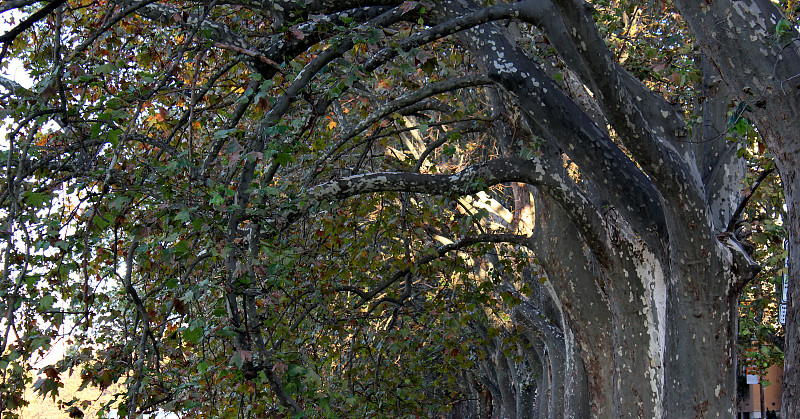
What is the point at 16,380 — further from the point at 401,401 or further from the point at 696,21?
the point at 401,401

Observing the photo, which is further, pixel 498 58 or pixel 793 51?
pixel 498 58

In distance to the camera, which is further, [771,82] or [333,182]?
[333,182]

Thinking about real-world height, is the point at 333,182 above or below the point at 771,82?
above

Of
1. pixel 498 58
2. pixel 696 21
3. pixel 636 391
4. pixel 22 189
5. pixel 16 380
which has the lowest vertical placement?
pixel 16 380

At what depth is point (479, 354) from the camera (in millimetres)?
12938

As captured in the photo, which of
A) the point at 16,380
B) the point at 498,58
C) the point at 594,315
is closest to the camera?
the point at 16,380

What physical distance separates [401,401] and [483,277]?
2.86 meters

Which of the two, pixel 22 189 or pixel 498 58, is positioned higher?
pixel 498 58

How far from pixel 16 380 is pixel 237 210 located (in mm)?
1393

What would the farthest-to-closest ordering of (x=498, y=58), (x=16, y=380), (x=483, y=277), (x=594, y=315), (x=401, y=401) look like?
(x=483, y=277) < (x=401, y=401) < (x=594, y=315) < (x=498, y=58) < (x=16, y=380)

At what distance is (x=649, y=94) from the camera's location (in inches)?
217

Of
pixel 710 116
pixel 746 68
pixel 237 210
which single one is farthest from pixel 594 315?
pixel 237 210

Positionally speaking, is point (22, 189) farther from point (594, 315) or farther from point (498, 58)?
point (594, 315)

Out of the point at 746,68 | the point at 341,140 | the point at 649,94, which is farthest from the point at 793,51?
the point at 341,140
